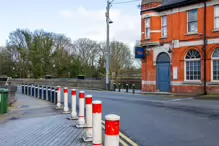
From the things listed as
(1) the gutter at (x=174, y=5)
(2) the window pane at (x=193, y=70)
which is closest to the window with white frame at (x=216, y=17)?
(1) the gutter at (x=174, y=5)

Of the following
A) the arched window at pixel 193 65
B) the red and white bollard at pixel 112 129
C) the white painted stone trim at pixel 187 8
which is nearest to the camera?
the red and white bollard at pixel 112 129

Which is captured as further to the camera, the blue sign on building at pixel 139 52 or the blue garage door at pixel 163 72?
the blue sign on building at pixel 139 52

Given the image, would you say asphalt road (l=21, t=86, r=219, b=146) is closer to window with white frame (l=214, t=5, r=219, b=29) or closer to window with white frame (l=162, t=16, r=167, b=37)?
window with white frame (l=214, t=5, r=219, b=29)

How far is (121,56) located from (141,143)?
2196 inches

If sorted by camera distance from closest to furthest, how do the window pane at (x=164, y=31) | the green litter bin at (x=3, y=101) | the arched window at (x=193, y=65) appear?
the green litter bin at (x=3, y=101), the arched window at (x=193, y=65), the window pane at (x=164, y=31)

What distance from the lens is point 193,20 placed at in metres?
24.0

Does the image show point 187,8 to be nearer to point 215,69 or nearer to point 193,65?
point 193,65

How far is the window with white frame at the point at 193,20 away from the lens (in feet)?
78.1

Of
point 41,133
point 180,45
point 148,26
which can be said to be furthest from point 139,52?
point 41,133

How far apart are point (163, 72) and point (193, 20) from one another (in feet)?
18.1

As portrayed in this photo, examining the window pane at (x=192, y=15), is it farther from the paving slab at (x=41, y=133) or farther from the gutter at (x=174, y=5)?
the paving slab at (x=41, y=133)

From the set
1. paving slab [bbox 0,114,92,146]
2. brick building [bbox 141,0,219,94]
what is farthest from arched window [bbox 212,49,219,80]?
paving slab [bbox 0,114,92,146]

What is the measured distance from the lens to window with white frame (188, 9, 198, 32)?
23.8 meters

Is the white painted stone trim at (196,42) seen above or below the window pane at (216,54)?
above
